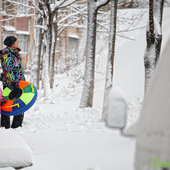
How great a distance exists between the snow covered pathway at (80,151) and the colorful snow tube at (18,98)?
0.77m

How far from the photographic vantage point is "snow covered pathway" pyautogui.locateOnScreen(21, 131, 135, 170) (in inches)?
191

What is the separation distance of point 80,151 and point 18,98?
3.18m

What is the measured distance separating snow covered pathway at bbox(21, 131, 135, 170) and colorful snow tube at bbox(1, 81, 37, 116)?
2.51ft

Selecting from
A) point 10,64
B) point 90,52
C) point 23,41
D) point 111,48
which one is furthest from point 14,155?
point 23,41

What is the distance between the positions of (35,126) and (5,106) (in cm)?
106

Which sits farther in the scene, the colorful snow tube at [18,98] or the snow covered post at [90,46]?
the snow covered post at [90,46]

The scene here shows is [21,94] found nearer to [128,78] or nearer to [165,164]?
[165,164]

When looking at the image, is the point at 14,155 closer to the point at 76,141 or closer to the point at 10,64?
the point at 76,141

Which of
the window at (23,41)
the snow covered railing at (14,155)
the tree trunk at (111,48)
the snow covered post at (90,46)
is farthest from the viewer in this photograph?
the window at (23,41)

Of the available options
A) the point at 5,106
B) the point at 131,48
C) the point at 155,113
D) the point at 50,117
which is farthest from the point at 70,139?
the point at 131,48

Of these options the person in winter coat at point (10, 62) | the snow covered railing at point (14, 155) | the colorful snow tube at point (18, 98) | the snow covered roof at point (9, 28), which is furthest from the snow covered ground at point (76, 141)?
the snow covered roof at point (9, 28)

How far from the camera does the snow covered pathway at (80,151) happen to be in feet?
15.9

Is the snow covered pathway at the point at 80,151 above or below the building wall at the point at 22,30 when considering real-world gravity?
below

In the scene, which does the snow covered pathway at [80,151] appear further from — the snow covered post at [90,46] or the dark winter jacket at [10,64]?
the snow covered post at [90,46]
